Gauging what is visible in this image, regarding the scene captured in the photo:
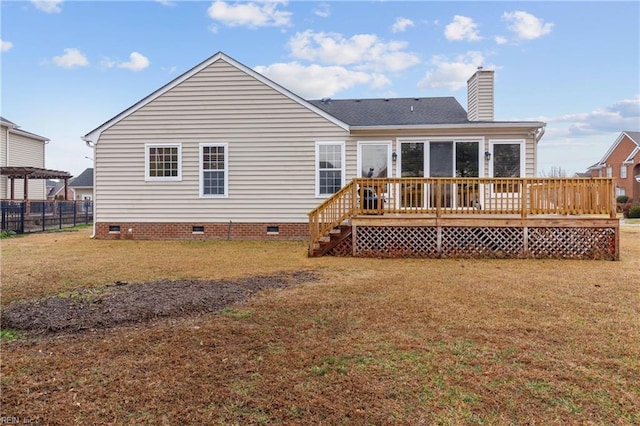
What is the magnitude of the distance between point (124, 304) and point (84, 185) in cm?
Answer: 4252

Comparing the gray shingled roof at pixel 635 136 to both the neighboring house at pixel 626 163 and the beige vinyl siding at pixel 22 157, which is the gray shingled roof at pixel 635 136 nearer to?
the neighboring house at pixel 626 163

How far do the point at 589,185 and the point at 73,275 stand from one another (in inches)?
413

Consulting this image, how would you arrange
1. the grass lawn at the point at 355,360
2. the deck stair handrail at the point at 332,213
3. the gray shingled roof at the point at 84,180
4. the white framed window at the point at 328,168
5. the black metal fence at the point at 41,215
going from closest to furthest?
the grass lawn at the point at 355,360, the deck stair handrail at the point at 332,213, the white framed window at the point at 328,168, the black metal fence at the point at 41,215, the gray shingled roof at the point at 84,180

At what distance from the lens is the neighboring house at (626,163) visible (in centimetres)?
3597

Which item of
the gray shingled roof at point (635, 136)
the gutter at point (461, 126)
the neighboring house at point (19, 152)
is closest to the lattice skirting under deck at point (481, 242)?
the gutter at point (461, 126)

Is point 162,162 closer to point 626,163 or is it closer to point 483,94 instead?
point 483,94

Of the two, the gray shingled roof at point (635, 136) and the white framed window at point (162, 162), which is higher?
the gray shingled roof at point (635, 136)

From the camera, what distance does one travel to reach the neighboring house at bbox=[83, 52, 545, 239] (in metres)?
12.0

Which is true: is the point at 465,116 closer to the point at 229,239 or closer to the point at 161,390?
the point at 229,239

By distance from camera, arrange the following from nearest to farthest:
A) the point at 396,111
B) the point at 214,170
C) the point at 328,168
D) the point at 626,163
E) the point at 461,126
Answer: the point at 461,126
the point at 328,168
the point at 214,170
the point at 396,111
the point at 626,163

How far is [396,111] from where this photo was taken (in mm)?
13742

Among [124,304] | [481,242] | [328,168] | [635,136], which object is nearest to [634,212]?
[635,136]

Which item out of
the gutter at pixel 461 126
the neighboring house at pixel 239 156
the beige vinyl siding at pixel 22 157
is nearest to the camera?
the gutter at pixel 461 126

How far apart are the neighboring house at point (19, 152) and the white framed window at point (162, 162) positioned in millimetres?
16020
